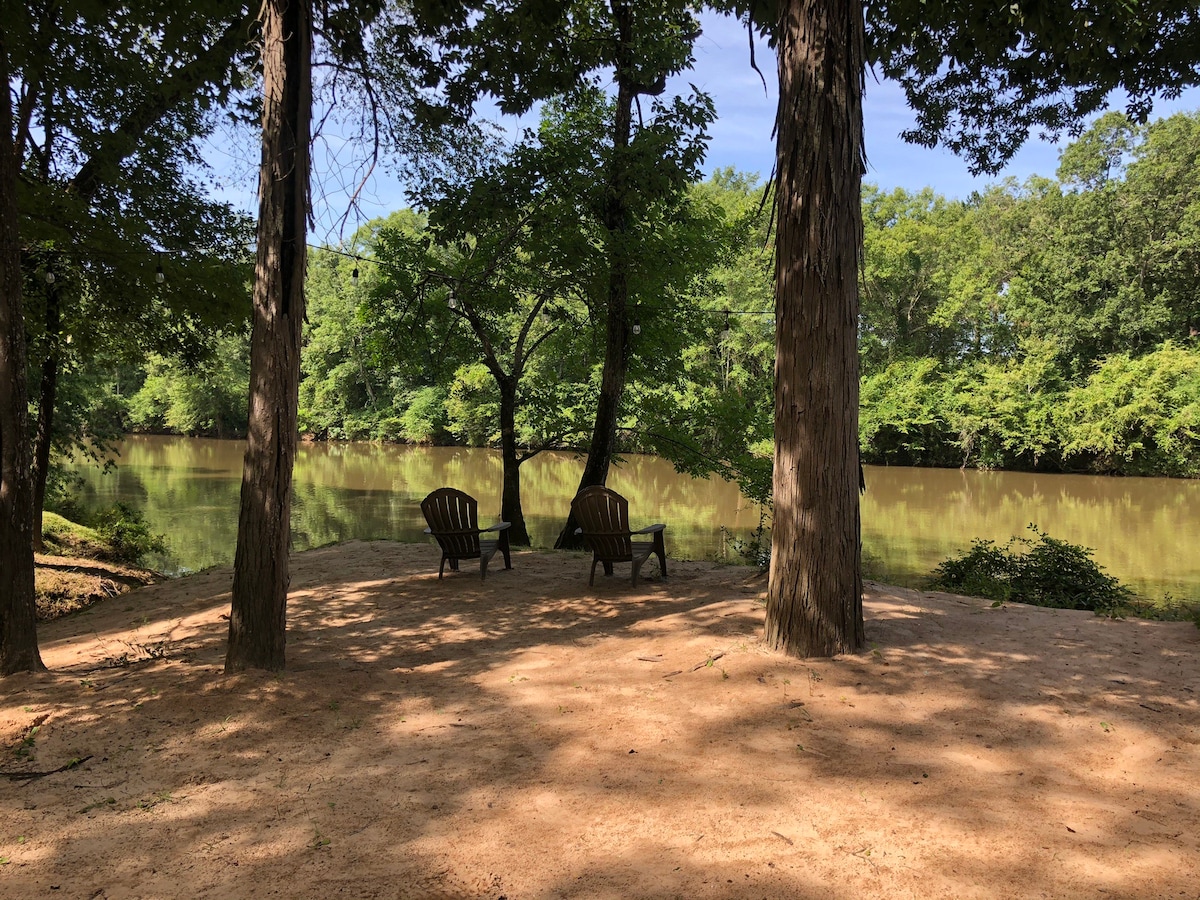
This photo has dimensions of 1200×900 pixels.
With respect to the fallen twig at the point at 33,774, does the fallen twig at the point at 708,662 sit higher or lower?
higher

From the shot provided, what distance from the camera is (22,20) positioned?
5.43 meters

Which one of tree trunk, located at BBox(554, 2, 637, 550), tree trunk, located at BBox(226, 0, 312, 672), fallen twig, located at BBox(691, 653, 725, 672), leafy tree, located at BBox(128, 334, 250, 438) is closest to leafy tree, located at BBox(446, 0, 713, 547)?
tree trunk, located at BBox(554, 2, 637, 550)

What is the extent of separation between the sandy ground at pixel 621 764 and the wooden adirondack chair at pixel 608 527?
4.39 ft

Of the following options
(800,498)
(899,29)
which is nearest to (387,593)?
(800,498)

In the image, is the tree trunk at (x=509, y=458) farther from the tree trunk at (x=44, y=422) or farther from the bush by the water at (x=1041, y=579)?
the bush by the water at (x=1041, y=579)

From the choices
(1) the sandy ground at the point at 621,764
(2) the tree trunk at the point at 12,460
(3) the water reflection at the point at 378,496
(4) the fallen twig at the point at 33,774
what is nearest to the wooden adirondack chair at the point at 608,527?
(1) the sandy ground at the point at 621,764

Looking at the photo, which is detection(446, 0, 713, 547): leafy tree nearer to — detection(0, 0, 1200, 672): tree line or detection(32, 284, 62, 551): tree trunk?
detection(0, 0, 1200, 672): tree line

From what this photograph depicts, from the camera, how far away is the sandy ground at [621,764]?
2240 mm

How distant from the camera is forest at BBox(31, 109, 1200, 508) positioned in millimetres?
9438

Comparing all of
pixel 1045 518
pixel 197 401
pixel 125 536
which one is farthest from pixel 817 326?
pixel 197 401

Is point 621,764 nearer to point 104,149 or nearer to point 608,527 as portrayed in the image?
point 608,527

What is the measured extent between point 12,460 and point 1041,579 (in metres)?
8.87

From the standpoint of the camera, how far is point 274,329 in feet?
13.3

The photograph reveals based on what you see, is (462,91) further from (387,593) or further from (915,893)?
(915,893)
